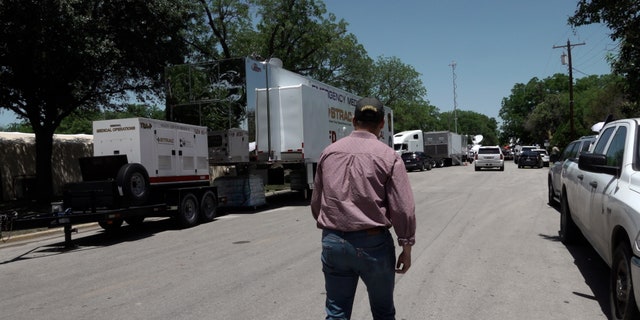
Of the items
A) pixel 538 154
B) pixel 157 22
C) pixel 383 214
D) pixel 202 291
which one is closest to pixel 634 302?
pixel 383 214

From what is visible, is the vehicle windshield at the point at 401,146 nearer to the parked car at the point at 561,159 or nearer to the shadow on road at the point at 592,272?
the parked car at the point at 561,159

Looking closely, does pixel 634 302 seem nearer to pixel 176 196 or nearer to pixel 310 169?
pixel 176 196

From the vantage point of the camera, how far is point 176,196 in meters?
11.9

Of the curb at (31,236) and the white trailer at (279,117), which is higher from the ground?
the white trailer at (279,117)

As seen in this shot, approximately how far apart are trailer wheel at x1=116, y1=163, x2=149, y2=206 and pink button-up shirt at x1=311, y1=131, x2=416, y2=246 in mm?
8039

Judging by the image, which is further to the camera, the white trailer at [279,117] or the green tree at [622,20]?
the white trailer at [279,117]

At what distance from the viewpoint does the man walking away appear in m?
2.82

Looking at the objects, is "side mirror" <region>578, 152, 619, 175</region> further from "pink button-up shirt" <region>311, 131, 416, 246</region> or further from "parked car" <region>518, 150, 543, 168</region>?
"parked car" <region>518, 150, 543, 168</region>

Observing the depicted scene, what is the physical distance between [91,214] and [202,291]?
4.75 metres

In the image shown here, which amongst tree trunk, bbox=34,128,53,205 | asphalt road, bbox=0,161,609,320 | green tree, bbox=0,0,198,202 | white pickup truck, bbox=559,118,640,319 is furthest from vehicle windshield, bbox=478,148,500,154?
white pickup truck, bbox=559,118,640,319

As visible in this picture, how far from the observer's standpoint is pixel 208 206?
42.7 ft

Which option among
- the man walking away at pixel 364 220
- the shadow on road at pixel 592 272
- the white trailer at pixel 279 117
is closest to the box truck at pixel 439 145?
the white trailer at pixel 279 117

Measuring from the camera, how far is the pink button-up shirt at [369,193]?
283cm

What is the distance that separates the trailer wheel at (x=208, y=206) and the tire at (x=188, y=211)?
0.82 ft
